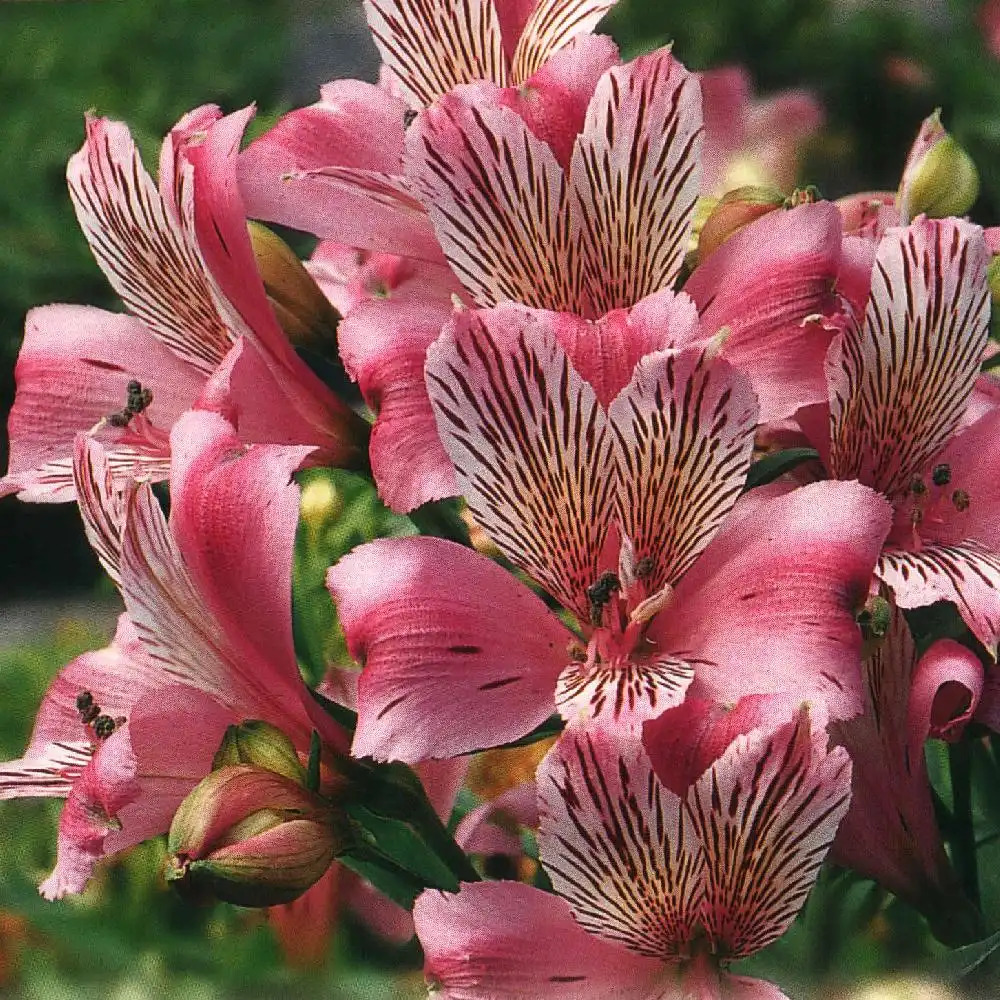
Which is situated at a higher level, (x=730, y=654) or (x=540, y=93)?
(x=540, y=93)

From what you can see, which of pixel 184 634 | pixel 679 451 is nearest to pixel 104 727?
pixel 184 634

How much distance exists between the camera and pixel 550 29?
1.11ft

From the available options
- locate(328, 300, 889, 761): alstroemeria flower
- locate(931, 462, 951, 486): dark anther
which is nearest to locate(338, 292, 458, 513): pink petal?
locate(328, 300, 889, 761): alstroemeria flower

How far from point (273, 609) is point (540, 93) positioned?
0.13 m

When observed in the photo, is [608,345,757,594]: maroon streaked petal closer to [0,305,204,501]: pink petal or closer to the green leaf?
the green leaf

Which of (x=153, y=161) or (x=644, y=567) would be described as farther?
(x=153, y=161)

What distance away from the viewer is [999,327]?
1.34ft

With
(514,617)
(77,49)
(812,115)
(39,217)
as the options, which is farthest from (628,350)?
(77,49)

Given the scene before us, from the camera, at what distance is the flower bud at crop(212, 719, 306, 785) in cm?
30

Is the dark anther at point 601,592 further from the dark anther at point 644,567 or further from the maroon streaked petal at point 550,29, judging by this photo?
the maroon streaked petal at point 550,29

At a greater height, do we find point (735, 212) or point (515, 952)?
point (735, 212)

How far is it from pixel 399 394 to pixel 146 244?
0.27 ft

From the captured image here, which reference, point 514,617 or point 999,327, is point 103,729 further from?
point 999,327

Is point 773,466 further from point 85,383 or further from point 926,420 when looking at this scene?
point 85,383
